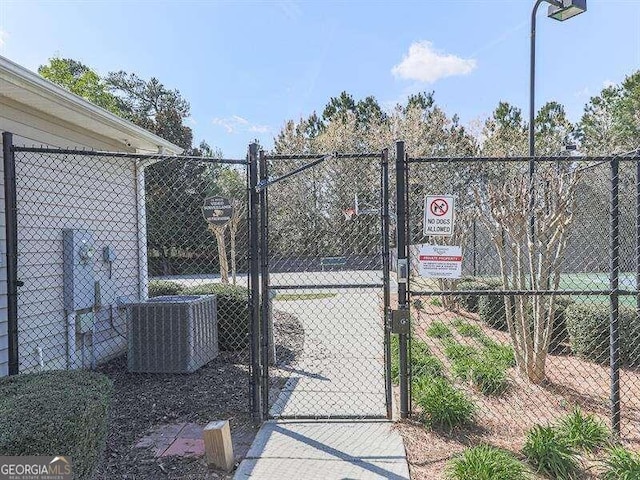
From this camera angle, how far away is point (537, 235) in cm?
438

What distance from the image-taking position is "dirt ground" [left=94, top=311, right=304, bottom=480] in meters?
2.85

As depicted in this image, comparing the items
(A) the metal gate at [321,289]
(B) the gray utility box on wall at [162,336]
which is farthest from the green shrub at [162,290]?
(B) the gray utility box on wall at [162,336]

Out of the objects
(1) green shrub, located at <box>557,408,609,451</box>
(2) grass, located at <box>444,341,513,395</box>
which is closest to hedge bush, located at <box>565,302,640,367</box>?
(2) grass, located at <box>444,341,513,395</box>

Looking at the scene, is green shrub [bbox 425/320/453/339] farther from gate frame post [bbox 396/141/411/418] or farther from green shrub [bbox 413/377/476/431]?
gate frame post [bbox 396/141/411/418]

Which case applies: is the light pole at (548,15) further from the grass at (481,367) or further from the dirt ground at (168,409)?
the dirt ground at (168,409)

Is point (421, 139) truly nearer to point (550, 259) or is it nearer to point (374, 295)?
point (374, 295)

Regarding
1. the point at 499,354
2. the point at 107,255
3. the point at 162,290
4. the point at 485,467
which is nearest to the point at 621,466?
the point at 485,467

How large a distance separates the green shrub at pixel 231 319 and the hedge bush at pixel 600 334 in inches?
→ 164

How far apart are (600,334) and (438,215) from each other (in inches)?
128

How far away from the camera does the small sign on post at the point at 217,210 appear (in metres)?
4.07

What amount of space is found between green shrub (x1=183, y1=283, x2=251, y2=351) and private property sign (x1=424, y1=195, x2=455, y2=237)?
3264 mm

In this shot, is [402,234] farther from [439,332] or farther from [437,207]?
[439,332]

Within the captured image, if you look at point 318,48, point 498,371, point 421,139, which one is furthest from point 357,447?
point 318,48

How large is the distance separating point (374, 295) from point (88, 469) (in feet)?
32.3
